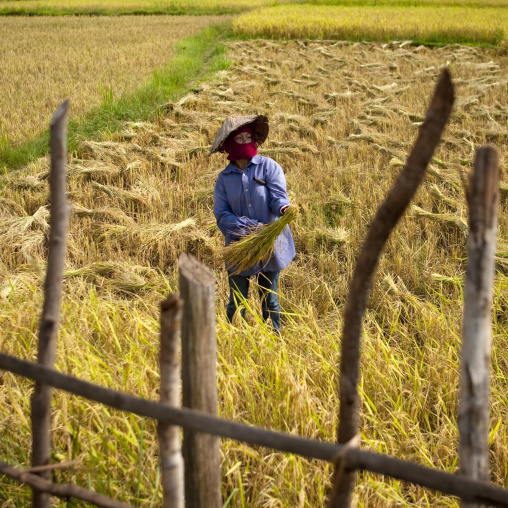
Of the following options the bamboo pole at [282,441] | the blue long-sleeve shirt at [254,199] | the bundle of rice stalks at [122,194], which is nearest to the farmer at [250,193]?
the blue long-sleeve shirt at [254,199]

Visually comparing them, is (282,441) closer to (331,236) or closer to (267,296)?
(267,296)

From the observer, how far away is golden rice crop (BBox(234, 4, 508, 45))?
14633 millimetres

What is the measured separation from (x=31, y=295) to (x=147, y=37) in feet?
46.5

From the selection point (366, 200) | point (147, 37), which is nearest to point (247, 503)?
point (366, 200)

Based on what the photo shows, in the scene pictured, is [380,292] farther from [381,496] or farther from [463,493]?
[463,493]

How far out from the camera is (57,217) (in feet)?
4.05

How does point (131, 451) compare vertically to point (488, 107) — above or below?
below

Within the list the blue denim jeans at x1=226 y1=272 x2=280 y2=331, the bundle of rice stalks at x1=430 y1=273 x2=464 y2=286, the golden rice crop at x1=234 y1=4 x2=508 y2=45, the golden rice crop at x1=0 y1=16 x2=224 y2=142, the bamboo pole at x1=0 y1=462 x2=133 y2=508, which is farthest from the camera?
the golden rice crop at x1=234 y1=4 x2=508 y2=45

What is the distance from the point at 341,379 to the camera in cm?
108

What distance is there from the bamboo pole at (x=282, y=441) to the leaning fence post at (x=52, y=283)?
11 cm

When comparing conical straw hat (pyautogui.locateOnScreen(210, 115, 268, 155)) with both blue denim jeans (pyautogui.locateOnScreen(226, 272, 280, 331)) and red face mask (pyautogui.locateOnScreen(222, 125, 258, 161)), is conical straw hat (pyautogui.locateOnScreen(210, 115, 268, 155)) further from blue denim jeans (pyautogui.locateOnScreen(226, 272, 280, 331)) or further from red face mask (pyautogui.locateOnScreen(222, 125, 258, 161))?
blue denim jeans (pyautogui.locateOnScreen(226, 272, 280, 331))

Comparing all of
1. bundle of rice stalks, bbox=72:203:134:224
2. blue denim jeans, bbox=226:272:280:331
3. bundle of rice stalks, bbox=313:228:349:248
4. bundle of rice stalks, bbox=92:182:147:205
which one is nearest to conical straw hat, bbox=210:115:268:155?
blue denim jeans, bbox=226:272:280:331

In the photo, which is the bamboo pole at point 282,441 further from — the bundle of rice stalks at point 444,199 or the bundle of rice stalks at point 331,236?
the bundle of rice stalks at point 444,199

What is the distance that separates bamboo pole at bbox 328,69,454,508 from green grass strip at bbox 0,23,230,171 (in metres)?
5.38
